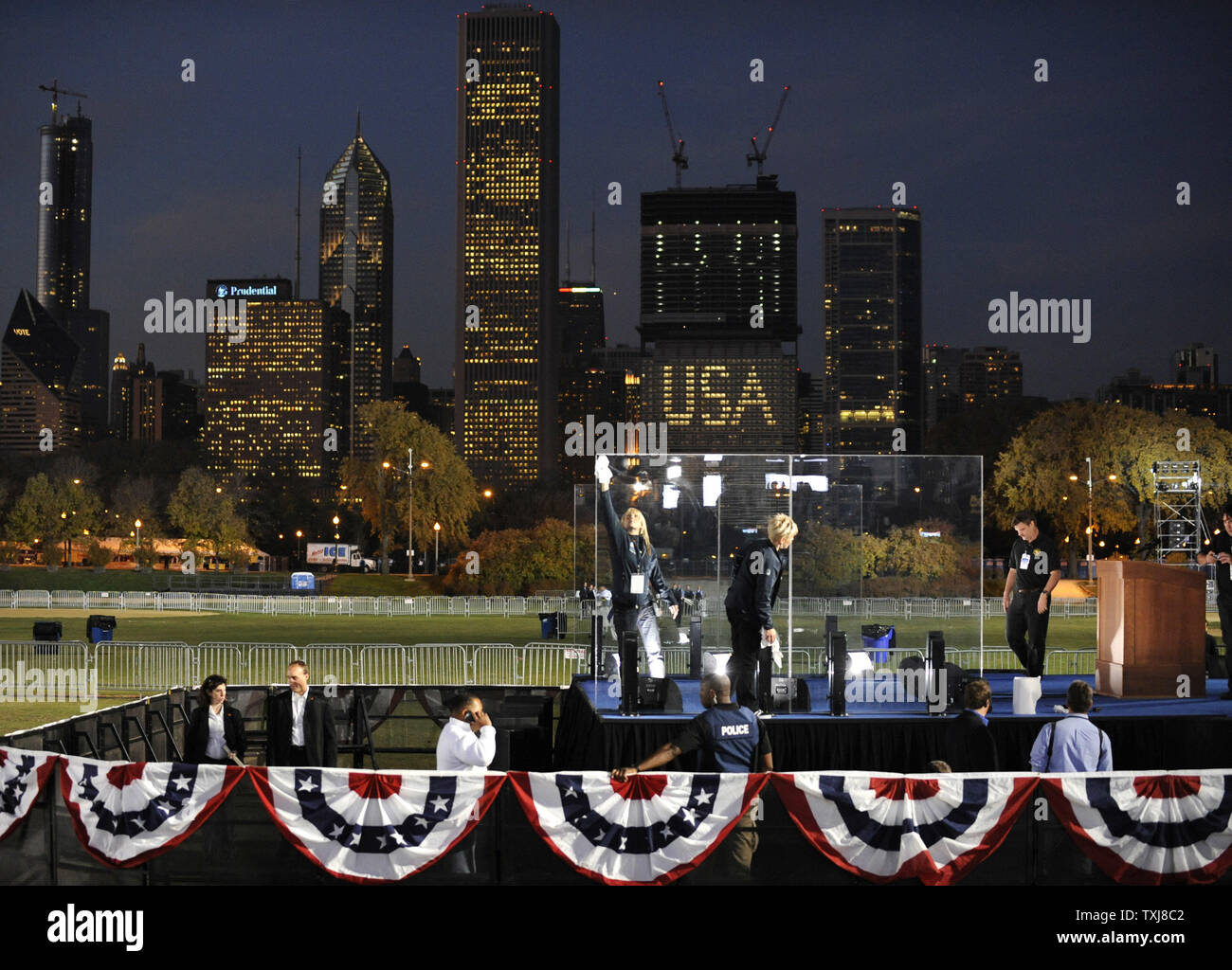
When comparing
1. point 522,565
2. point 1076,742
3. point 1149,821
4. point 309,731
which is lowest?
point 522,565

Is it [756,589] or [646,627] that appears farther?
[646,627]

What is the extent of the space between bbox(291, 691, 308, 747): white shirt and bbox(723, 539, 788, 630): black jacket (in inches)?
192

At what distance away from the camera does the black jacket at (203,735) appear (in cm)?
1149

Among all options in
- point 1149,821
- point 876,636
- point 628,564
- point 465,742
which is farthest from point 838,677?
point 465,742

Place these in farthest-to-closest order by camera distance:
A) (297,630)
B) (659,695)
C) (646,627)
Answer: (297,630)
(646,627)
(659,695)

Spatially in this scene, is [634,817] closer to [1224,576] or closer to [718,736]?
[718,736]

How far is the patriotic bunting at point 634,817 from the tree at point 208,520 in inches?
3103

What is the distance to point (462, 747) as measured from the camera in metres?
10.3

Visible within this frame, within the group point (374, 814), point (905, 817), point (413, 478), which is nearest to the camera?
point (905, 817)

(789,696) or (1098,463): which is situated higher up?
(1098,463)

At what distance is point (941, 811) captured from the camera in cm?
918

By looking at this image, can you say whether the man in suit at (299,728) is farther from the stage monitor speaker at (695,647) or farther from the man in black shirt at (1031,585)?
the man in black shirt at (1031,585)

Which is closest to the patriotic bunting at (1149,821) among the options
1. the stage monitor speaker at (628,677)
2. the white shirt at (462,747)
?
the white shirt at (462,747)

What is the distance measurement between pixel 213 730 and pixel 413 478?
6479 centimetres
